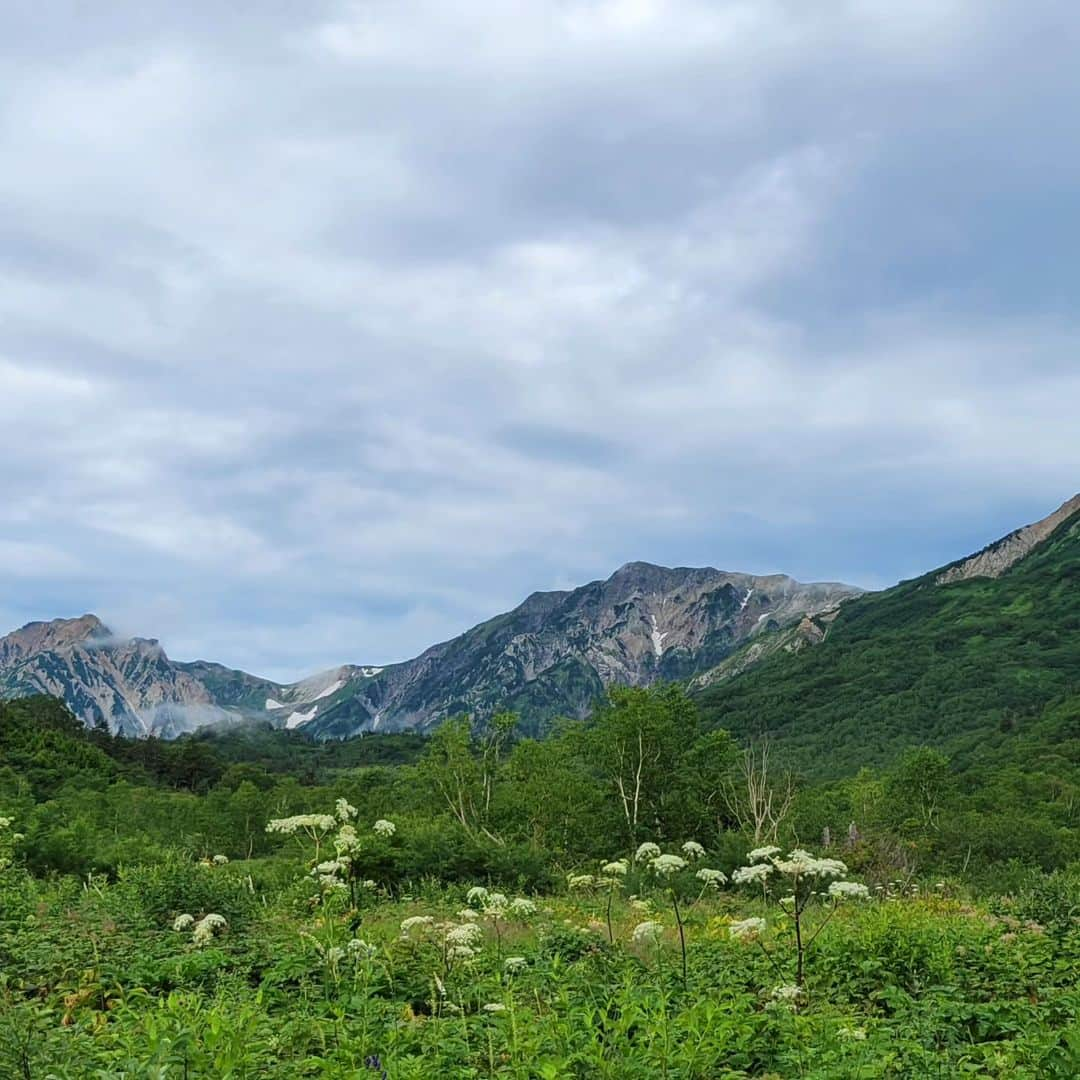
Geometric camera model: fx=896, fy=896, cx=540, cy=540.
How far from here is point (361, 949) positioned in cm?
Result: 866

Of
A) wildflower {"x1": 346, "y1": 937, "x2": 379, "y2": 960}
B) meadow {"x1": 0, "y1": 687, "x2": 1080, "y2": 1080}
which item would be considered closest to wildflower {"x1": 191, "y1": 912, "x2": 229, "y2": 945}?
meadow {"x1": 0, "y1": 687, "x2": 1080, "y2": 1080}

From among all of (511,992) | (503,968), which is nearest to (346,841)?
(503,968)

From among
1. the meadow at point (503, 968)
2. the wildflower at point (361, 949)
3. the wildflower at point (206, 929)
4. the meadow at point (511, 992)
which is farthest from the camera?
the wildflower at point (206, 929)

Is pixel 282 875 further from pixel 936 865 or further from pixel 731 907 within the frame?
pixel 936 865

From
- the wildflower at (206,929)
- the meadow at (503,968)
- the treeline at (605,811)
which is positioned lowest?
the treeline at (605,811)

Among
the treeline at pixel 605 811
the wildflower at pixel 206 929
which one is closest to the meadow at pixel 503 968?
the wildflower at pixel 206 929

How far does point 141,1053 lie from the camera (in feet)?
20.6

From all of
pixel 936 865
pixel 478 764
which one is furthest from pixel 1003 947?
pixel 478 764

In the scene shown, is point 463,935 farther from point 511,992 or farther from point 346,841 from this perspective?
point 346,841

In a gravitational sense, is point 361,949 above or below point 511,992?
above

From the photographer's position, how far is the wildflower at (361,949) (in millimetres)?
8089

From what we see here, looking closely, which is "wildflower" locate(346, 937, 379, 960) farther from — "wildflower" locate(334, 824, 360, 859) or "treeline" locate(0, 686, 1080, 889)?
"treeline" locate(0, 686, 1080, 889)

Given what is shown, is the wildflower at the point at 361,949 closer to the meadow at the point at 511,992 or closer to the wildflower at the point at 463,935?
the meadow at the point at 511,992

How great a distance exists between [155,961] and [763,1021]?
21.4 ft
